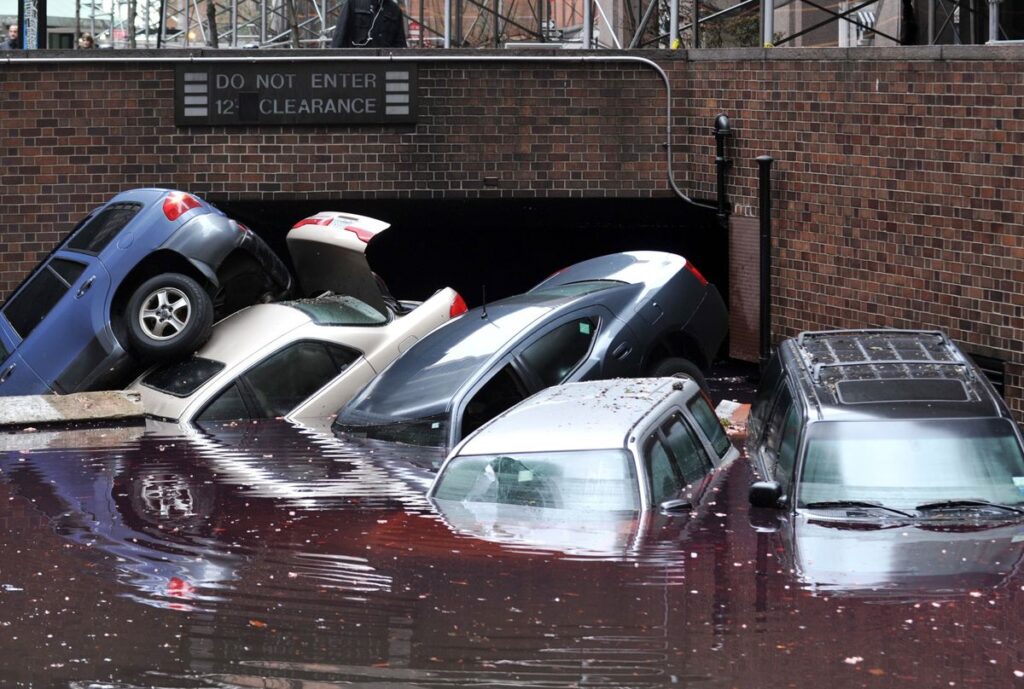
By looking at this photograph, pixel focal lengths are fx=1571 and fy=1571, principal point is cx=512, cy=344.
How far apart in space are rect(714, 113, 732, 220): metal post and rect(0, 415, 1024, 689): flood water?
22.0 feet

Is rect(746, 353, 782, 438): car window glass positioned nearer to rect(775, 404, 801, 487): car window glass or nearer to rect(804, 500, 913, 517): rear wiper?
rect(775, 404, 801, 487): car window glass

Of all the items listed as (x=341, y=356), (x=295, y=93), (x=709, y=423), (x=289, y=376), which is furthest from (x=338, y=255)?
(x=709, y=423)

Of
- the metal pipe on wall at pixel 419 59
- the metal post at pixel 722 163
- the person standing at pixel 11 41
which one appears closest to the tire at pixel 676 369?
the metal post at pixel 722 163

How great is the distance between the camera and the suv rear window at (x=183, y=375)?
11078 mm

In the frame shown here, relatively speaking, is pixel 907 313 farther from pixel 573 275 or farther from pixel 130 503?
pixel 130 503

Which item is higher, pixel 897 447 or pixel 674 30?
pixel 674 30

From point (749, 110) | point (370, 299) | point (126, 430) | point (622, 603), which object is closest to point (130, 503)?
point (126, 430)

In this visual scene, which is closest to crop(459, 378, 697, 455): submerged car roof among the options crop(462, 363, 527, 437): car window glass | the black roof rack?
the black roof rack

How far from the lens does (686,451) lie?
8.37 m

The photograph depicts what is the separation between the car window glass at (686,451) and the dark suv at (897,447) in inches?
13.3

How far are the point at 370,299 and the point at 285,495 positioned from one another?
155 inches

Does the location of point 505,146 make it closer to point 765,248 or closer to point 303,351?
point 765,248

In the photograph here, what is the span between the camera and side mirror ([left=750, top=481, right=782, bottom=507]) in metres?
7.44

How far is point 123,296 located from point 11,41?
293 inches
